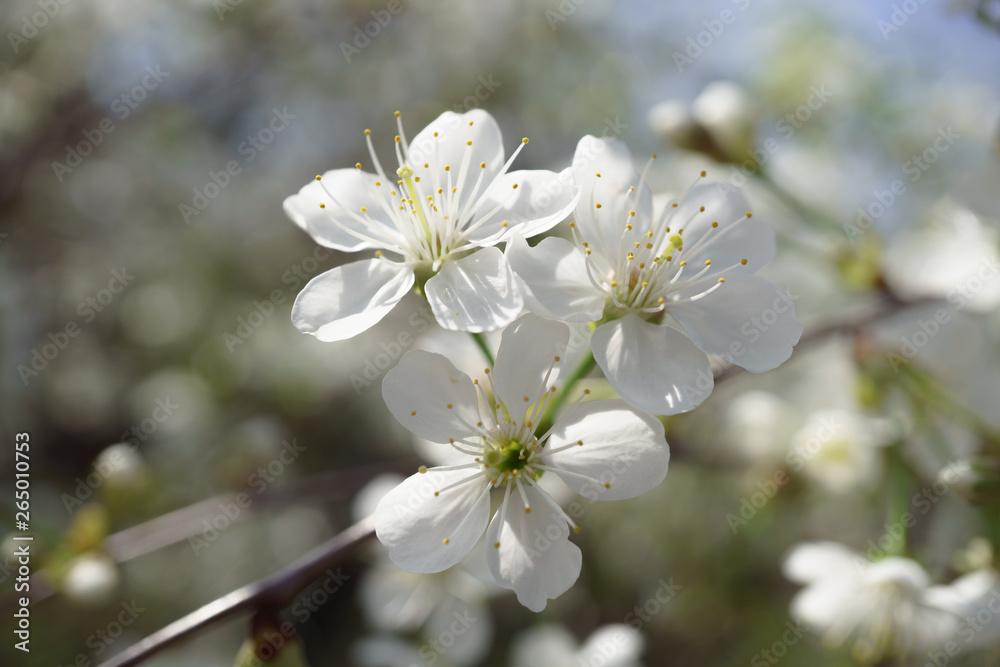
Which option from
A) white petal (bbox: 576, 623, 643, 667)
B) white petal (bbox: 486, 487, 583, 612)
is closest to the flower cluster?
white petal (bbox: 486, 487, 583, 612)

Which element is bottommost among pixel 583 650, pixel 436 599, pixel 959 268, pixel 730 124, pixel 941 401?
pixel 583 650

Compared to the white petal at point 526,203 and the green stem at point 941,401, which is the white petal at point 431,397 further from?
the green stem at point 941,401

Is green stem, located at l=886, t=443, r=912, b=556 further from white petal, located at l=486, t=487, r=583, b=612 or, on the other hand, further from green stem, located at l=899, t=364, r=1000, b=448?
white petal, located at l=486, t=487, r=583, b=612

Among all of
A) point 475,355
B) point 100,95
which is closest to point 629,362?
point 475,355

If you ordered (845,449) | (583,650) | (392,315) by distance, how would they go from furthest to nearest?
(392,315) → (583,650) → (845,449)

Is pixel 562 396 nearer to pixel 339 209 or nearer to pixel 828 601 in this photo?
pixel 339 209

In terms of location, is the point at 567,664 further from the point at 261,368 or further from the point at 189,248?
the point at 189,248

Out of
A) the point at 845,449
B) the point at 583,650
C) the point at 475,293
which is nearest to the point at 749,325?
the point at 475,293
